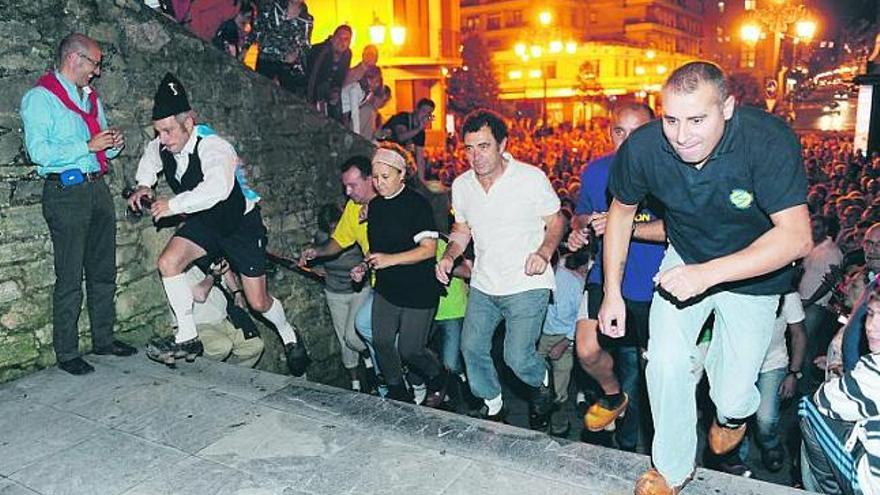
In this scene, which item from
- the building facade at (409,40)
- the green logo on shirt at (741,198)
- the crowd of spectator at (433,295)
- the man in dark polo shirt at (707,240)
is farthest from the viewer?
the building facade at (409,40)

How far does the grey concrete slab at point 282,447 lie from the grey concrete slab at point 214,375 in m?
0.48

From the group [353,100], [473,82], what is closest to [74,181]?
[353,100]

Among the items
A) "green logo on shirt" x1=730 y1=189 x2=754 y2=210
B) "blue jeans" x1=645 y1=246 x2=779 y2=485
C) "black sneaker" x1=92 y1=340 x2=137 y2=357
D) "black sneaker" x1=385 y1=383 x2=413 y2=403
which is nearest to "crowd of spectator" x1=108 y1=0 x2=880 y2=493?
"black sneaker" x1=385 y1=383 x2=413 y2=403

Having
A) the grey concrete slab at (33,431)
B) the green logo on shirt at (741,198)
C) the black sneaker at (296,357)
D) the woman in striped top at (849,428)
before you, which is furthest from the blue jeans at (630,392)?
the grey concrete slab at (33,431)

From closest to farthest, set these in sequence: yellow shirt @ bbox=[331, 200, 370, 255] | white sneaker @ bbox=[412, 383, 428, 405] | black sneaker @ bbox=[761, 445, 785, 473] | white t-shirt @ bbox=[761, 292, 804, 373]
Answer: white t-shirt @ bbox=[761, 292, 804, 373] → black sneaker @ bbox=[761, 445, 785, 473] → white sneaker @ bbox=[412, 383, 428, 405] → yellow shirt @ bbox=[331, 200, 370, 255]

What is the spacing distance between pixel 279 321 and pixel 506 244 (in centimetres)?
247

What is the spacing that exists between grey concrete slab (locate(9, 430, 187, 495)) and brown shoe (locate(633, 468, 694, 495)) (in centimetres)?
256

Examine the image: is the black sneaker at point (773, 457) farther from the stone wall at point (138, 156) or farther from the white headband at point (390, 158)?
the stone wall at point (138, 156)

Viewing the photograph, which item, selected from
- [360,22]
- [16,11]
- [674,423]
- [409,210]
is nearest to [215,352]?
[409,210]

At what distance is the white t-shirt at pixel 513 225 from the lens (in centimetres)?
478

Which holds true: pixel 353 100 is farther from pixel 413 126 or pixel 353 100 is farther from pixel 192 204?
pixel 192 204

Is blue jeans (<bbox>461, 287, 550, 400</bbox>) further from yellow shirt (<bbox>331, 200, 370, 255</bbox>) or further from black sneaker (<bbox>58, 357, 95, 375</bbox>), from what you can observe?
black sneaker (<bbox>58, 357, 95, 375</bbox>)

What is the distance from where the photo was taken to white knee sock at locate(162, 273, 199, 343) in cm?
510

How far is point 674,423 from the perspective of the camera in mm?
3139
